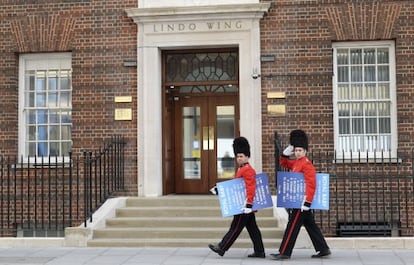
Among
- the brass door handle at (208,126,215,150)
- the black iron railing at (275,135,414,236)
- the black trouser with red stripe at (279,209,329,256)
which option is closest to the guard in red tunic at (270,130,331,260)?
the black trouser with red stripe at (279,209,329,256)

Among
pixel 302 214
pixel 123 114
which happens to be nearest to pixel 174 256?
pixel 302 214

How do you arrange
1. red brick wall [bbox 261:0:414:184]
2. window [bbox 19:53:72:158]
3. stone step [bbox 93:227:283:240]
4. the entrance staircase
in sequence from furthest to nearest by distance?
1. window [bbox 19:53:72:158]
2. red brick wall [bbox 261:0:414:184]
3. stone step [bbox 93:227:283:240]
4. the entrance staircase

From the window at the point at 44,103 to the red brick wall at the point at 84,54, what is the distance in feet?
0.73

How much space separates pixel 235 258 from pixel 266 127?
4033 mm

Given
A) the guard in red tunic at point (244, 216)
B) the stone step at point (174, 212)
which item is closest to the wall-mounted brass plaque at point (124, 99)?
the stone step at point (174, 212)

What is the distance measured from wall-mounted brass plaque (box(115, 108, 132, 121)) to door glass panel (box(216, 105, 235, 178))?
2.04m

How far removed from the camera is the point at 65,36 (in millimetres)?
13531

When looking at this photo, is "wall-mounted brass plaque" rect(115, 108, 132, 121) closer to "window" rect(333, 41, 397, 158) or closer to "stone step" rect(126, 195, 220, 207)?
"stone step" rect(126, 195, 220, 207)

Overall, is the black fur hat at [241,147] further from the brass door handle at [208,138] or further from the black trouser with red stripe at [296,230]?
the brass door handle at [208,138]

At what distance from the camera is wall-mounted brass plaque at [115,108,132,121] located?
13.2 metres

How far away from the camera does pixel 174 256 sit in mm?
9727

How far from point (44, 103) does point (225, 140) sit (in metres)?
4.18

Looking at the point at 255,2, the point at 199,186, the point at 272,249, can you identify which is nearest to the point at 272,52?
the point at 255,2

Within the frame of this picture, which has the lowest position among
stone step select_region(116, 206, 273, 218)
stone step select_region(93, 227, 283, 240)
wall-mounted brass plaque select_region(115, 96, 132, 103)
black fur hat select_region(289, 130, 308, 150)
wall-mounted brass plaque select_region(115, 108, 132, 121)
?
stone step select_region(93, 227, 283, 240)
